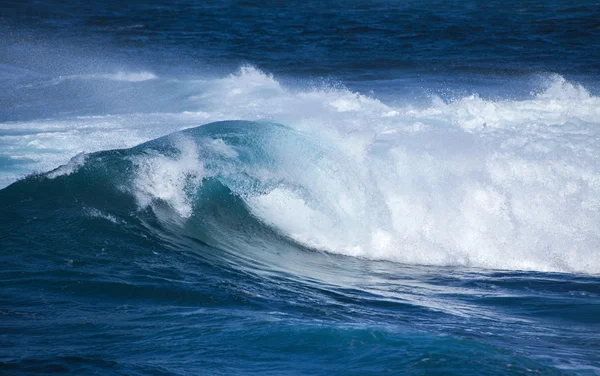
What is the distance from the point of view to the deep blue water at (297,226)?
541 centimetres

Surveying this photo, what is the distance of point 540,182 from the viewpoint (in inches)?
424

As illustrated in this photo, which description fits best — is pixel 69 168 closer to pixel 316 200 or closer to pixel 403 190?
pixel 316 200

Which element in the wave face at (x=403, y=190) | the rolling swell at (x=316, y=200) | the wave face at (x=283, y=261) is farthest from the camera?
the wave face at (x=403, y=190)

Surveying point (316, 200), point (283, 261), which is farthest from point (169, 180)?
point (283, 261)

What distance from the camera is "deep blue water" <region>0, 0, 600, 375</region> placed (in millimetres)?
5406

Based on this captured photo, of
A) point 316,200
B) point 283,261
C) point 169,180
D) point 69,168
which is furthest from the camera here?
point 316,200

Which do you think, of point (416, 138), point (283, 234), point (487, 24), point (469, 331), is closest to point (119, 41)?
point (487, 24)

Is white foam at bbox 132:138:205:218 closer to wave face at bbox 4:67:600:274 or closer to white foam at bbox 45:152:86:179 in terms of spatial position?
wave face at bbox 4:67:600:274

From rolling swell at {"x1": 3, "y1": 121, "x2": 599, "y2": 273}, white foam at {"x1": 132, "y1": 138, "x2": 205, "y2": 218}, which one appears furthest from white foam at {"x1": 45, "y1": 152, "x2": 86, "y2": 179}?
white foam at {"x1": 132, "y1": 138, "x2": 205, "y2": 218}

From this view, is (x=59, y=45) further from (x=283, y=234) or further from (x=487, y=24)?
(x=283, y=234)

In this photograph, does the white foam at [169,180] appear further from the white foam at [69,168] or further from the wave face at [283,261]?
the white foam at [69,168]

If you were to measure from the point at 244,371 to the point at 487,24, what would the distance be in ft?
95.3

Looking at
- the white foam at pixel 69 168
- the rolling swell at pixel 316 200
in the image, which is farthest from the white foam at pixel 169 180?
the white foam at pixel 69 168

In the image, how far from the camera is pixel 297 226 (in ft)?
31.5
